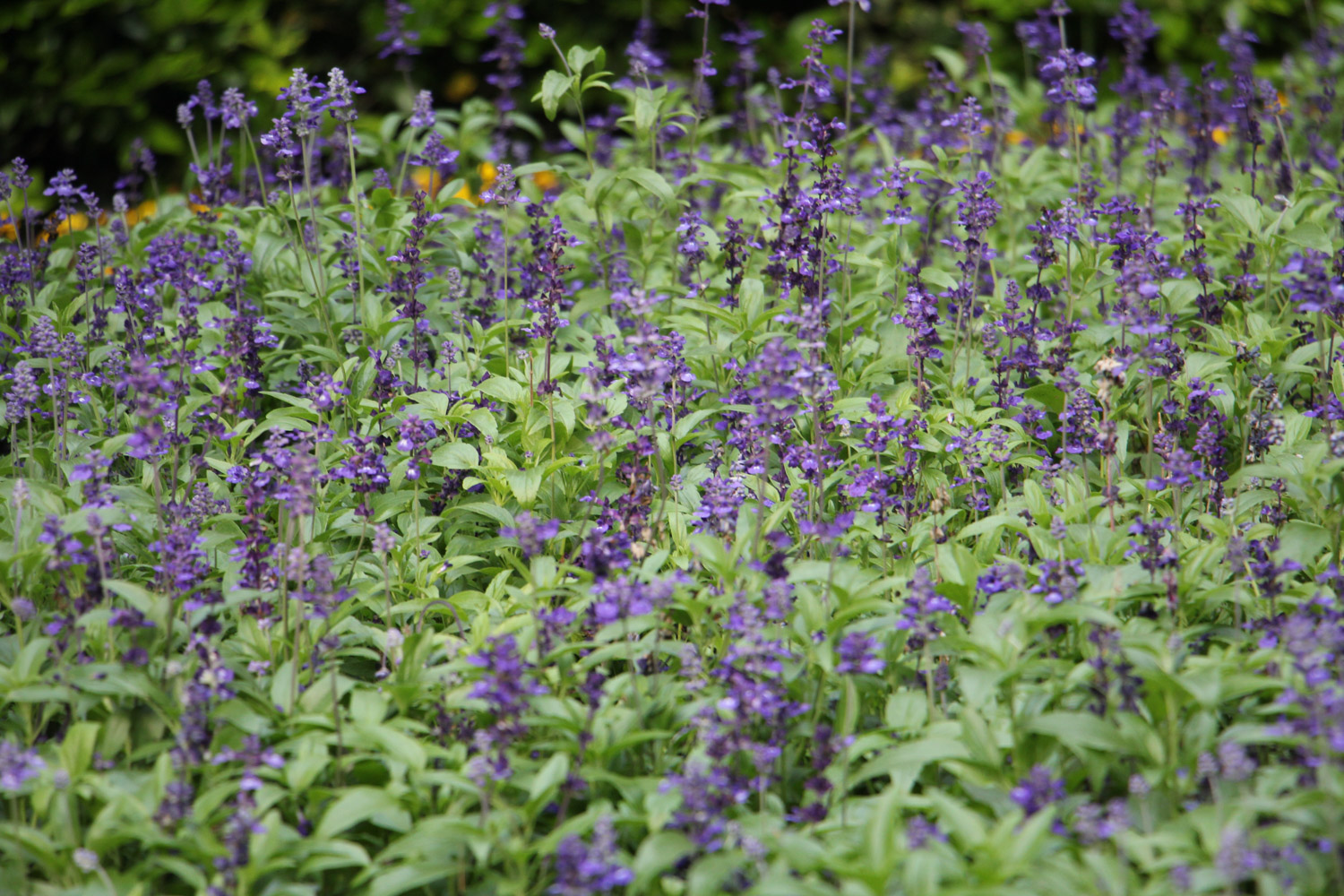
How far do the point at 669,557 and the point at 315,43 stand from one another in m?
7.05

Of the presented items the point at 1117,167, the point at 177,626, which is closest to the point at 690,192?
the point at 1117,167

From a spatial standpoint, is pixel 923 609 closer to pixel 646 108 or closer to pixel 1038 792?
pixel 1038 792

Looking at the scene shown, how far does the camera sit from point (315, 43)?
356 inches

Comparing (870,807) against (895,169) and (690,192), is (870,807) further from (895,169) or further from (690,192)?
(690,192)

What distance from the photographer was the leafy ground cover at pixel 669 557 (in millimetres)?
2586

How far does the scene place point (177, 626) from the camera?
3.28 meters

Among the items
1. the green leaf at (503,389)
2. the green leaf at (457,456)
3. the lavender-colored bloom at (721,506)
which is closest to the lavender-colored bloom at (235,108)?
the green leaf at (503,389)

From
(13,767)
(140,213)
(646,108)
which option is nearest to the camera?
(13,767)

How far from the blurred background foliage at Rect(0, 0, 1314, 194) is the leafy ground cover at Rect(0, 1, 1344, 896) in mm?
2919

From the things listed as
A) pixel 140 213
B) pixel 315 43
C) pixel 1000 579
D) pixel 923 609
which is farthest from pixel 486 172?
pixel 923 609

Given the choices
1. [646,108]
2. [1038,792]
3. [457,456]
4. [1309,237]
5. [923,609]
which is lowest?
[1038,792]

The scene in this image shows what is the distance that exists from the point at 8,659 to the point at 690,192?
3943mm

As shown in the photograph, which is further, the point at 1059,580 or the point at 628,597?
the point at 1059,580

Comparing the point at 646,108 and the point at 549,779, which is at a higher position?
the point at 646,108
